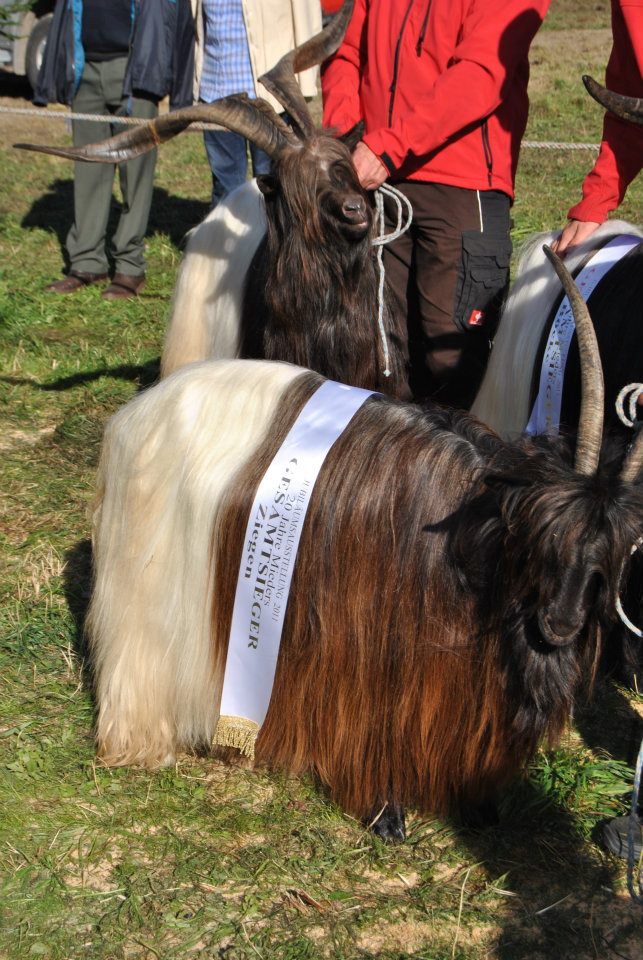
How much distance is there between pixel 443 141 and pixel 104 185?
4303 mm

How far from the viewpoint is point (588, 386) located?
239 centimetres

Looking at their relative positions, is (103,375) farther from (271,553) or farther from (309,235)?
(271,553)

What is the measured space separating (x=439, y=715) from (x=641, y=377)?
132 cm

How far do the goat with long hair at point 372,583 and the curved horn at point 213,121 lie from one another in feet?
4.31

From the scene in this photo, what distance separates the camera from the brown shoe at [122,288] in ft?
24.6

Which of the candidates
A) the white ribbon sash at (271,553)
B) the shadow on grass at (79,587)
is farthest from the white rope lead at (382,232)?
the shadow on grass at (79,587)

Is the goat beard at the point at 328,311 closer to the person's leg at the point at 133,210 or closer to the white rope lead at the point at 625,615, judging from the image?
the white rope lead at the point at 625,615

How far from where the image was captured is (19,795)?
3.13 meters

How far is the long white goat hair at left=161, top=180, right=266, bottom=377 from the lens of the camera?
4973 millimetres

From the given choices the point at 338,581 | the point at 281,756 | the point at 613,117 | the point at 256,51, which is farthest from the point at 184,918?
the point at 256,51

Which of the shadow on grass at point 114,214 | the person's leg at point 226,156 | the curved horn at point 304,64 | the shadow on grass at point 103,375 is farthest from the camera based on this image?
the shadow on grass at point 114,214

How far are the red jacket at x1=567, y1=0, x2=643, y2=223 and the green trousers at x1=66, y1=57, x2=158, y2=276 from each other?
4496 millimetres

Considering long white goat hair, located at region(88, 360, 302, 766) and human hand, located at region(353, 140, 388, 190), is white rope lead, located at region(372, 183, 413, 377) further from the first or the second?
long white goat hair, located at region(88, 360, 302, 766)

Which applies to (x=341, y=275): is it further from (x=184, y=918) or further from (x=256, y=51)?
(x=256, y=51)
